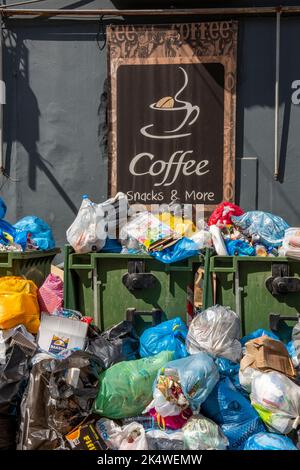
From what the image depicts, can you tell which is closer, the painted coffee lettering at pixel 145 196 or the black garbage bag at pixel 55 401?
the black garbage bag at pixel 55 401

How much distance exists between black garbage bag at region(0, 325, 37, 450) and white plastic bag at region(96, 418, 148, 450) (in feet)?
1.98

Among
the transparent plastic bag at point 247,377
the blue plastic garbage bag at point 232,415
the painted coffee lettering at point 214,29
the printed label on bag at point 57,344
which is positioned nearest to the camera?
the blue plastic garbage bag at point 232,415

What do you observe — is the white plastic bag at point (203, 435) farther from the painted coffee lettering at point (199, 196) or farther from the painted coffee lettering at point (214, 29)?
the painted coffee lettering at point (214, 29)

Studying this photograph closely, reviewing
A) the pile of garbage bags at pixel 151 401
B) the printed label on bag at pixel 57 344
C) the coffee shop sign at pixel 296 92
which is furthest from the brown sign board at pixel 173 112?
the pile of garbage bags at pixel 151 401

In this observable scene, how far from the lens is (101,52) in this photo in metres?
8.03

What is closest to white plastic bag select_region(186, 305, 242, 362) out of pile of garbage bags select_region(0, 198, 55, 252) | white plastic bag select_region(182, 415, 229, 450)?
white plastic bag select_region(182, 415, 229, 450)

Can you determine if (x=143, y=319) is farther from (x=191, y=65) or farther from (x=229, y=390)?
(x=191, y=65)

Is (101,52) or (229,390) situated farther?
(101,52)

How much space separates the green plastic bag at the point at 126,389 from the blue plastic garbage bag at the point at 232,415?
436mm

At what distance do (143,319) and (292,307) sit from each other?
49.1 inches

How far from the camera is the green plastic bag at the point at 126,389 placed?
4.30 meters

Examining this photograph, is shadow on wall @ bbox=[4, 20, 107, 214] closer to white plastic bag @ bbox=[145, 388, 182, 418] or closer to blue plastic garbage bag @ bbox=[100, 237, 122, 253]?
blue plastic garbage bag @ bbox=[100, 237, 122, 253]

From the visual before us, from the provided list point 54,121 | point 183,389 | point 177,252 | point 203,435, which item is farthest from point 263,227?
point 54,121

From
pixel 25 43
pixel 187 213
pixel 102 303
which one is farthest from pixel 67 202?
pixel 102 303
